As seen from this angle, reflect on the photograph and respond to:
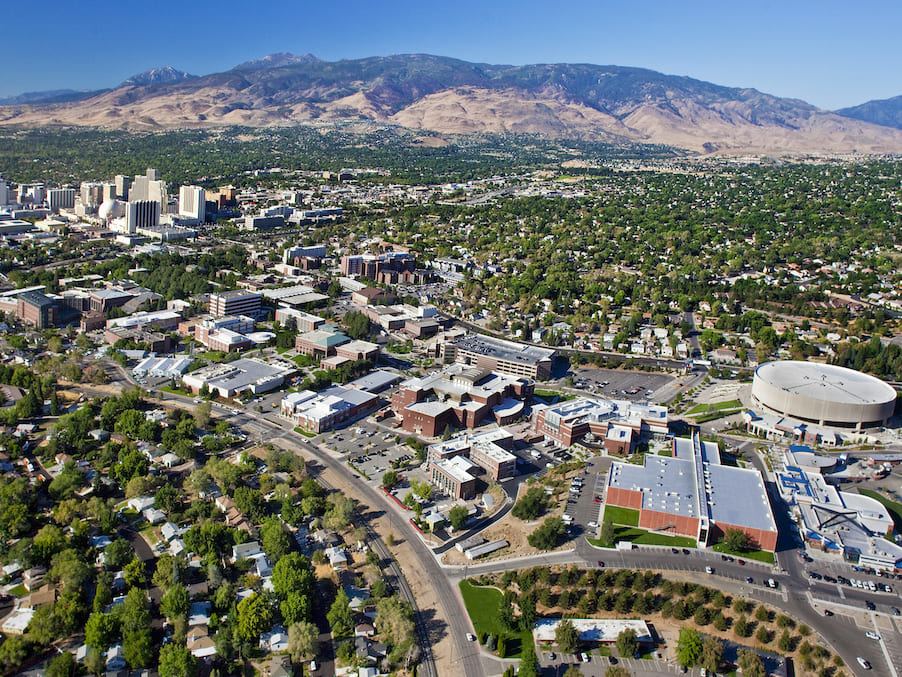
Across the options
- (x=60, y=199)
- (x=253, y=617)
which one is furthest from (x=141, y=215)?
(x=253, y=617)

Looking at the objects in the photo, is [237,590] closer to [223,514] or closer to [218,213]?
[223,514]

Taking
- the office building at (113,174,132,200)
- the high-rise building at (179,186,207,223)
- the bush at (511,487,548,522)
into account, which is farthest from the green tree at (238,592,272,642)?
the office building at (113,174,132,200)

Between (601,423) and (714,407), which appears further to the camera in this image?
(714,407)

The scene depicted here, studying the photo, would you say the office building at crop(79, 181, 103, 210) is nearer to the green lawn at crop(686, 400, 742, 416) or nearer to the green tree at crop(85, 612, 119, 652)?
the green lawn at crop(686, 400, 742, 416)

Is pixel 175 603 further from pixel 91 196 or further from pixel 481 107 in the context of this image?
pixel 481 107

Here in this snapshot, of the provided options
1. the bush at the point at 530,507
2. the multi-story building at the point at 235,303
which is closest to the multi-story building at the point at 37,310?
the multi-story building at the point at 235,303

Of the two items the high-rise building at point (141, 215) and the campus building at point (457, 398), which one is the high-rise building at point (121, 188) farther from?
the campus building at point (457, 398)

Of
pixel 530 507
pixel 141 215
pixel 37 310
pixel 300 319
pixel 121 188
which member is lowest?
pixel 530 507
